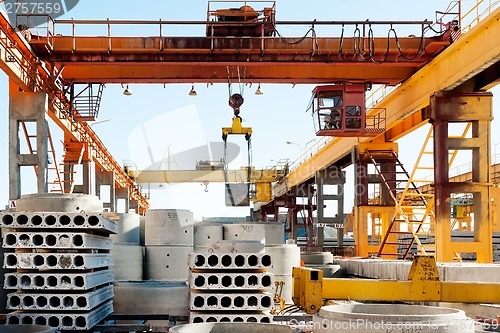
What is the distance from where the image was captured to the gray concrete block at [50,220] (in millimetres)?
8070

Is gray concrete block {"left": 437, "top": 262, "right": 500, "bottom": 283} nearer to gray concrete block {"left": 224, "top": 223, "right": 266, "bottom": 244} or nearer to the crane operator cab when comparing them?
gray concrete block {"left": 224, "top": 223, "right": 266, "bottom": 244}

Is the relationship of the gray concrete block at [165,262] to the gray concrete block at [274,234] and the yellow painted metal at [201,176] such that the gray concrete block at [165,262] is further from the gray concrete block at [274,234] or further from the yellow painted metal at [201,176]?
the yellow painted metal at [201,176]

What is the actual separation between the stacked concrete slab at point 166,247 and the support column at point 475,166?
7907mm

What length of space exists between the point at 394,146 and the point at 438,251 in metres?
8.72

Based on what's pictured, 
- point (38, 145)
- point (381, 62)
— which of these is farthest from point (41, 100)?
point (381, 62)

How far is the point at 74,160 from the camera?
24609 mm

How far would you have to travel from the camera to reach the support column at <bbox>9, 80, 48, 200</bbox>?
17641 mm

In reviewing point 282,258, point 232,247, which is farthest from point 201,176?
point 232,247

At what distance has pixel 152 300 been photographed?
10.3 meters

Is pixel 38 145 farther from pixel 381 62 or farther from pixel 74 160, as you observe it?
pixel 381 62

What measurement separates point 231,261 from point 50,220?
2.26m

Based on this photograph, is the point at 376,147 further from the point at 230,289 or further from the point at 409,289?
the point at 230,289

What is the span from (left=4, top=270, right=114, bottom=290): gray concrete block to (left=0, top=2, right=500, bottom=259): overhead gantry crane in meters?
9.08

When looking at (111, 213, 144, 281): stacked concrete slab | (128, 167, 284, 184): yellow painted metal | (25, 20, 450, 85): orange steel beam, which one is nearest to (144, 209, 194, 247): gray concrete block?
(111, 213, 144, 281): stacked concrete slab
